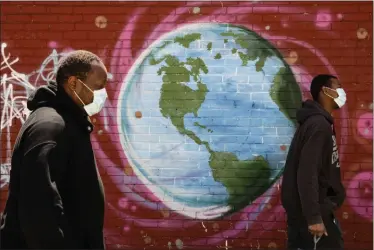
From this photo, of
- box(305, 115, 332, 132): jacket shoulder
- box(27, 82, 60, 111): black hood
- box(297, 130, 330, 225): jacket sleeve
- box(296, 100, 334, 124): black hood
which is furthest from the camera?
box(296, 100, 334, 124): black hood

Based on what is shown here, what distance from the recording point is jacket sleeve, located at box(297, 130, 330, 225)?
3.83 m

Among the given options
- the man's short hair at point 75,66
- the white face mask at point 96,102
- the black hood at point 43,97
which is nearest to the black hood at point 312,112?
the white face mask at point 96,102

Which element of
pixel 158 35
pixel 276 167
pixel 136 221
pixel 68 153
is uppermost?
pixel 158 35

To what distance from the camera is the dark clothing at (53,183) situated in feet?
8.38

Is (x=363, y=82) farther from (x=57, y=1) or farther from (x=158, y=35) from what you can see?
(x=57, y=1)

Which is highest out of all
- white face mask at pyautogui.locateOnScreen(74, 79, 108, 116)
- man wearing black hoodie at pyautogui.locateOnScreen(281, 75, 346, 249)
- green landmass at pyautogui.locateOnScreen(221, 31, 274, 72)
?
green landmass at pyautogui.locateOnScreen(221, 31, 274, 72)

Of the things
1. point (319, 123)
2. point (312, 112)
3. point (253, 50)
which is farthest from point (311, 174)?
point (253, 50)

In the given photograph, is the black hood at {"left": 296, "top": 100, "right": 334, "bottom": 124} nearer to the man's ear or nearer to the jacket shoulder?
the jacket shoulder

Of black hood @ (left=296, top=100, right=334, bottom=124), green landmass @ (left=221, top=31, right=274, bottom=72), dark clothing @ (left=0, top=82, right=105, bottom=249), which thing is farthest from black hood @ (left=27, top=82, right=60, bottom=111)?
green landmass @ (left=221, top=31, right=274, bottom=72)

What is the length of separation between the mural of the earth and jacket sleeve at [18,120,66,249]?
10.4ft

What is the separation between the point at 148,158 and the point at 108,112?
58 cm

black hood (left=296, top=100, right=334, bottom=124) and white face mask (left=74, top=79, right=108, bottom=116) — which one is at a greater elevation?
white face mask (left=74, top=79, right=108, bottom=116)

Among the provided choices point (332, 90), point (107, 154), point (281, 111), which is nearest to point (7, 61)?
point (107, 154)

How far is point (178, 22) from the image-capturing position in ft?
18.7
